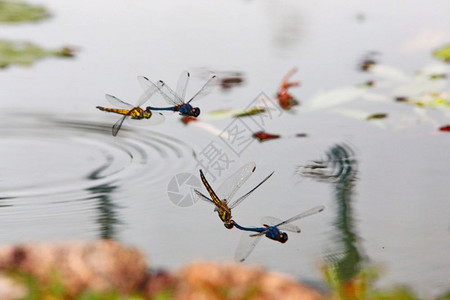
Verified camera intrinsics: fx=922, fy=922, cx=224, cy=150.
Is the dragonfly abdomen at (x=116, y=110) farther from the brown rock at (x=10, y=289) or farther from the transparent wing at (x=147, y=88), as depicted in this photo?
the brown rock at (x=10, y=289)

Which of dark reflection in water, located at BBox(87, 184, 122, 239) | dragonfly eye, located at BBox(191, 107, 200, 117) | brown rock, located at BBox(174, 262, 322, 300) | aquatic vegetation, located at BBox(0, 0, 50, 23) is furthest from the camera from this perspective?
aquatic vegetation, located at BBox(0, 0, 50, 23)

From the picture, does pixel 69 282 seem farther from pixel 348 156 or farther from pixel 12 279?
pixel 348 156

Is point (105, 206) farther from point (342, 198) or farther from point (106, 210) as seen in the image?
point (342, 198)

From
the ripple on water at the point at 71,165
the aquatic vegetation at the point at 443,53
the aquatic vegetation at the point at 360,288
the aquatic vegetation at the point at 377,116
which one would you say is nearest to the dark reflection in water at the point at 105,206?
the ripple on water at the point at 71,165

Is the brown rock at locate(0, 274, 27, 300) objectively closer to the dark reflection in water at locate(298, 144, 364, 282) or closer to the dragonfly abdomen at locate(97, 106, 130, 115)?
the dragonfly abdomen at locate(97, 106, 130, 115)

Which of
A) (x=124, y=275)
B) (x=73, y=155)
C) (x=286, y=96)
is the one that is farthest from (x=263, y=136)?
(x=124, y=275)

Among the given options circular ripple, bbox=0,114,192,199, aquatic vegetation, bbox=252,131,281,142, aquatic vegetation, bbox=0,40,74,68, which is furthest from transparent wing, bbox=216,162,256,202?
aquatic vegetation, bbox=0,40,74,68

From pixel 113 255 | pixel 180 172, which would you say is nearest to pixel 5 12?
pixel 180 172
